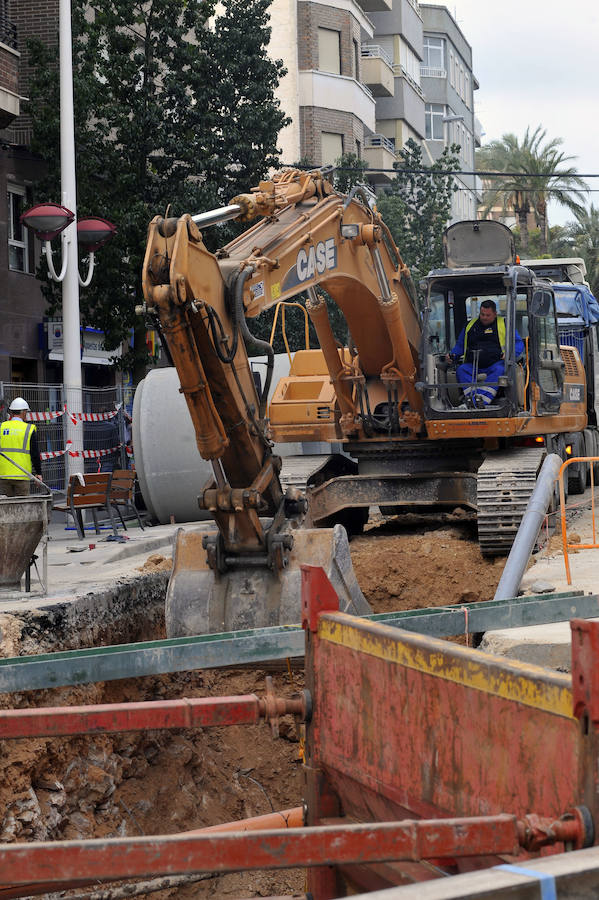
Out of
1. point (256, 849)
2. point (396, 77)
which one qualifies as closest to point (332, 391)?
point (256, 849)

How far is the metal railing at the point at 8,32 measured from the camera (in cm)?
2180

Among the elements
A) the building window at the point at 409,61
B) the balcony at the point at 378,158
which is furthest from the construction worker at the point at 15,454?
the building window at the point at 409,61

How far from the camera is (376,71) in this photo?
47594mm

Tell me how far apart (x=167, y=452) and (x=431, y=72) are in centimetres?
5173

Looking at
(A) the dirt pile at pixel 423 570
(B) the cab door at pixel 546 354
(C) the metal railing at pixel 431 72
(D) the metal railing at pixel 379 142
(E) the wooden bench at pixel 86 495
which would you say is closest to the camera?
(A) the dirt pile at pixel 423 570

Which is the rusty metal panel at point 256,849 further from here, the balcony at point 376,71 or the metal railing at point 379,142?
the balcony at point 376,71

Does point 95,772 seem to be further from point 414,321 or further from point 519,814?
point 414,321

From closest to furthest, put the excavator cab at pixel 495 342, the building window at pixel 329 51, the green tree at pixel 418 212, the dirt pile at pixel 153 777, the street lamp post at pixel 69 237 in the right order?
the dirt pile at pixel 153 777, the excavator cab at pixel 495 342, the street lamp post at pixel 69 237, the green tree at pixel 418 212, the building window at pixel 329 51

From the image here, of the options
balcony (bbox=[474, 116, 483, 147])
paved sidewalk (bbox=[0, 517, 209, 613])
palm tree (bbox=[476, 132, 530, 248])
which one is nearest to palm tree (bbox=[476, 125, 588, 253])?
palm tree (bbox=[476, 132, 530, 248])

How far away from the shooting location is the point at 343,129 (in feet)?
137

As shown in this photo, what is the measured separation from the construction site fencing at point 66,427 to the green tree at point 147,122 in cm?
250

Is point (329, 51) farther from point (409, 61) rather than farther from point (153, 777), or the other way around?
point (153, 777)

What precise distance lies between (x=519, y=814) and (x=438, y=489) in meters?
9.17

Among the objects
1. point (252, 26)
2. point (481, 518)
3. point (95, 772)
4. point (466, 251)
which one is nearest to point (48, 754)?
point (95, 772)
